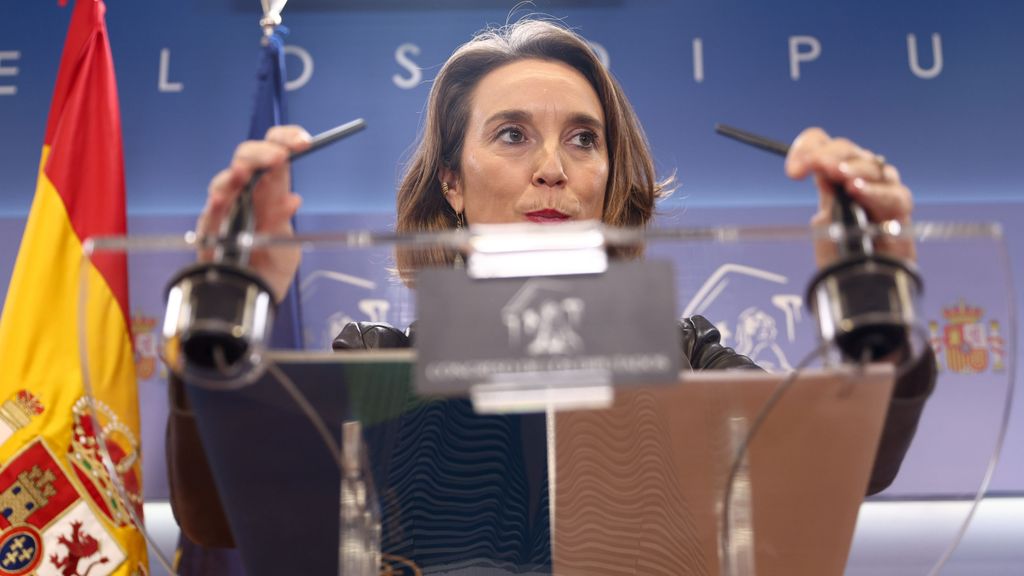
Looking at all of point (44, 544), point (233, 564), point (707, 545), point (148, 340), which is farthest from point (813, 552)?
point (44, 544)

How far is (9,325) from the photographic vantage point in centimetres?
189

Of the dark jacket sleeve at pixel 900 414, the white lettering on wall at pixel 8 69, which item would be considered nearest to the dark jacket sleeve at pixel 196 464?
the dark jacket sleeve at pixel 900 414

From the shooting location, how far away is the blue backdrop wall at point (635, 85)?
2350 millimetres

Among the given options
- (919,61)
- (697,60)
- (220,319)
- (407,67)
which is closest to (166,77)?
(407,67)

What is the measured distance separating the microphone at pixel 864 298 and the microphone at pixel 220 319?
351 millimetres

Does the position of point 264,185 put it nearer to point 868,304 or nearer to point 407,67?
point 868,304

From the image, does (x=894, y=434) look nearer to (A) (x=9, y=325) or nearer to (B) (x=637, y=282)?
(B) (x=637, y=282)

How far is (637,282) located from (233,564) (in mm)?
1463

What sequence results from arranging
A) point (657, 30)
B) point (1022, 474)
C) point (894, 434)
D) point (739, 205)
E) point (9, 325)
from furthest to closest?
point (657, 30)
point (739, 205)
point (9, 325)
point (1022, 474)
point (894, 434)

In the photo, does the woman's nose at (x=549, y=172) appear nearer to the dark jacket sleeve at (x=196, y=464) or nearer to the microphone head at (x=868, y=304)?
the dark jacket sleeve at (x=196, y=464)

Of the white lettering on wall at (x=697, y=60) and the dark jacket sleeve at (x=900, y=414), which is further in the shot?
the white lettering on wall at (x=697, y=60)

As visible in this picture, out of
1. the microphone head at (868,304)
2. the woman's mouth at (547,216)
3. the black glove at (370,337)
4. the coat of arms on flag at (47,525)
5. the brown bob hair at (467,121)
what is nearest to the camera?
the microphone head at (868,304)

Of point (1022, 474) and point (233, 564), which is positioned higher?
point (1022, 474)

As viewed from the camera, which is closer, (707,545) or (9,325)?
(707,545)
